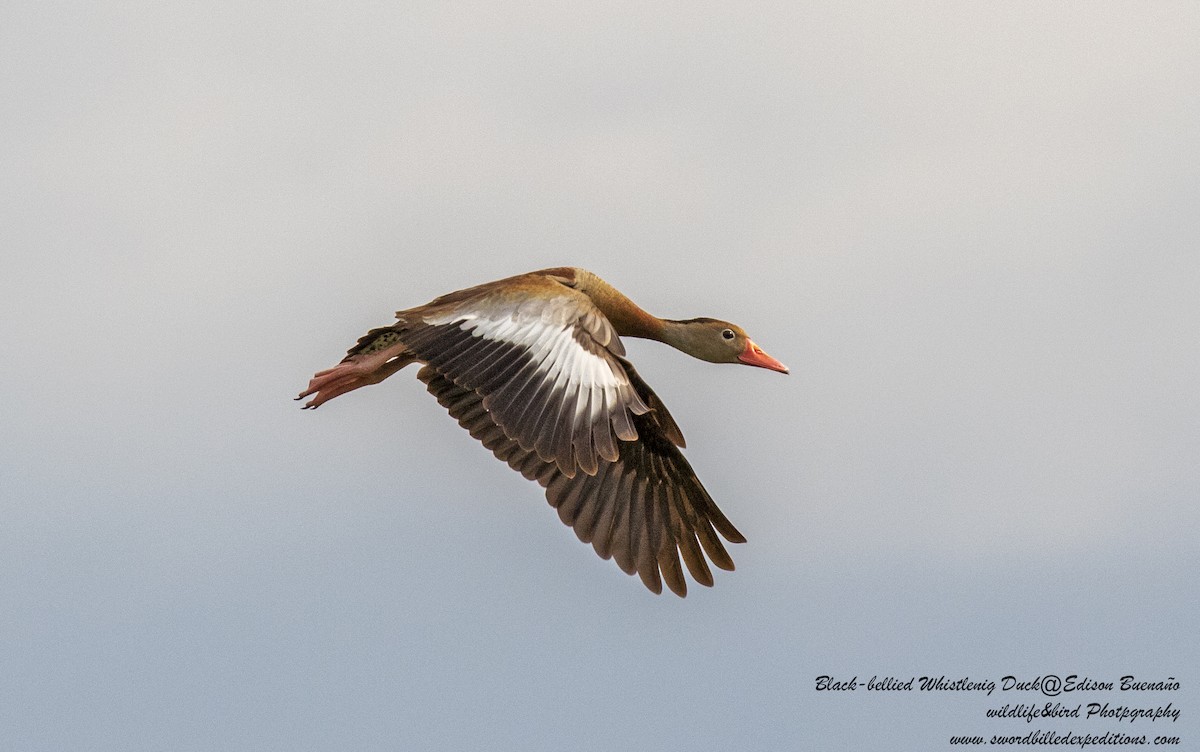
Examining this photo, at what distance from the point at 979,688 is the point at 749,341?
4209 millimetres

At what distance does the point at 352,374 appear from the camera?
14969 mm

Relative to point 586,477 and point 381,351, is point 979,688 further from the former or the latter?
point 381,351

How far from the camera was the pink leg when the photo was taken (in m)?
14.9

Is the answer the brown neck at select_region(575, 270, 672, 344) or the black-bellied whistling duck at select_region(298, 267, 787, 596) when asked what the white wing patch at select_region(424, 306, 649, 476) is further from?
the brown neck at select_region(575, 270, 672, 344)

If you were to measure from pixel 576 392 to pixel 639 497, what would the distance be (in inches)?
109

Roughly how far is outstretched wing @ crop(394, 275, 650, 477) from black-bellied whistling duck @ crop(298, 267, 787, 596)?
11 mm

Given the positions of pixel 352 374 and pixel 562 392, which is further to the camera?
pixel 352 374

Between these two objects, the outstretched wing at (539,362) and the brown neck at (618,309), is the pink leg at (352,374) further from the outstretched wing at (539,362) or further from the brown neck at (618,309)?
the brown neck at (618,309)

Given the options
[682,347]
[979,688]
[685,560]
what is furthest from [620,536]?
[979,688]

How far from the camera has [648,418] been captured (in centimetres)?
1567

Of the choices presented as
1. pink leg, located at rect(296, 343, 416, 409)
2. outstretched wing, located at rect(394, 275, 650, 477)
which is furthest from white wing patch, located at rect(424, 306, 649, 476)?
pink leg, located at rect(296, 343, 416, 409)

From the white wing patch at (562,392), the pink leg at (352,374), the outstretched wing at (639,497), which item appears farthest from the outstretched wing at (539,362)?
the outstretched wing at (639,497)

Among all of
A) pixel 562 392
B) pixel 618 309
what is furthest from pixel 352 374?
pixel 562 392

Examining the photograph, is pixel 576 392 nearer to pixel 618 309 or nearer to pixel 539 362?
pixel 539 362
